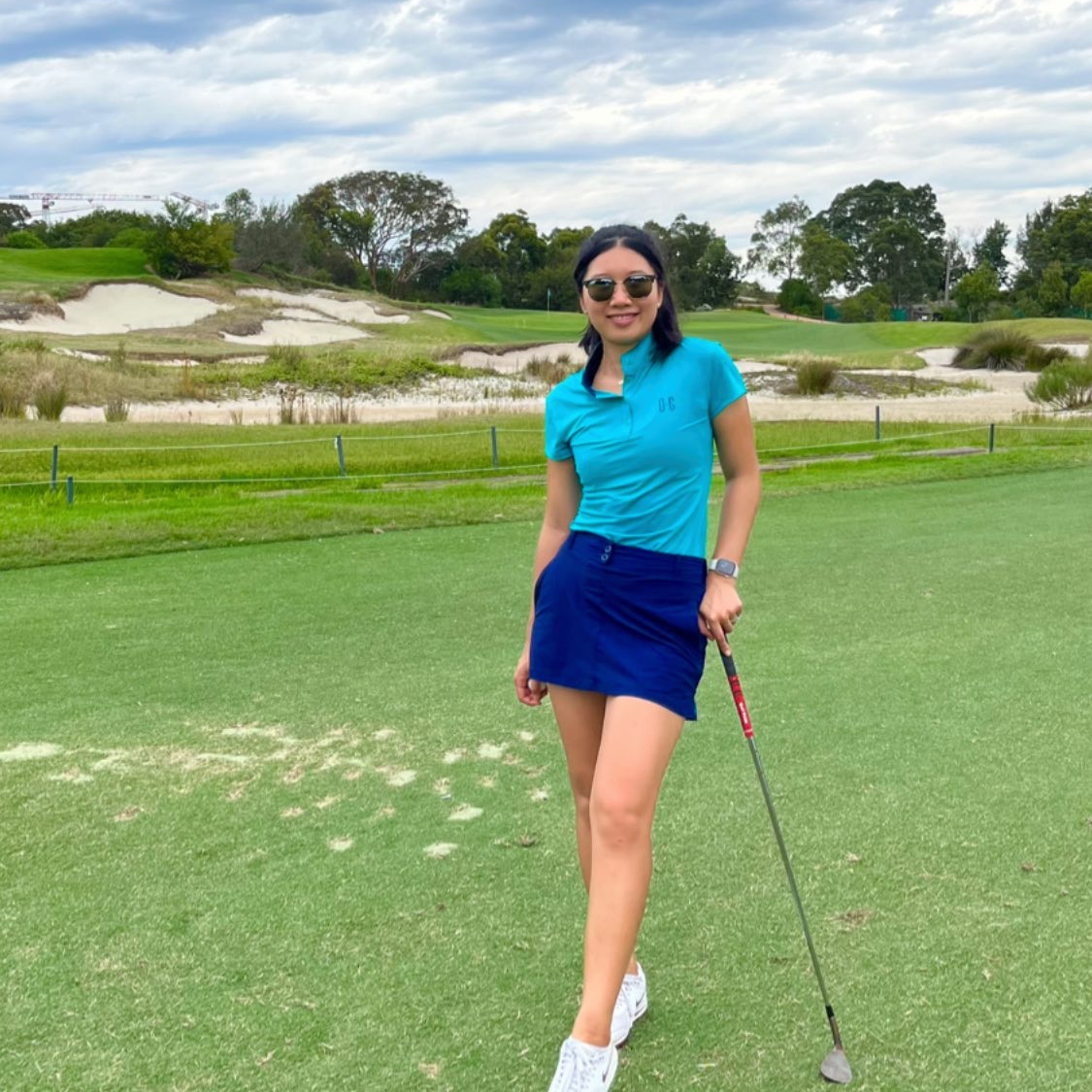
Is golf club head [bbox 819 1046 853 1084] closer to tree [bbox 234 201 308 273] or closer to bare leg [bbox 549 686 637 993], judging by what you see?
bare leg [bbox 549 686 637 993]

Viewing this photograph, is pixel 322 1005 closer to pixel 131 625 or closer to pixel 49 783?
pixel 49 783

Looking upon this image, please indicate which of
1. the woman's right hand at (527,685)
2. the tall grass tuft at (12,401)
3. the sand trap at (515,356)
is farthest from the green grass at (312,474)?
the sand trap at (515,356)

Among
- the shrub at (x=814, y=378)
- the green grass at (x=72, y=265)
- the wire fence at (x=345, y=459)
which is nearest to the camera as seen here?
the wire fence at (x=345, y=459)

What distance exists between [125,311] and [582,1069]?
202 feet

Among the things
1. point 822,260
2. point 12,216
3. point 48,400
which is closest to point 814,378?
point 48,400

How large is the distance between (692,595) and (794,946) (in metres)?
1.17

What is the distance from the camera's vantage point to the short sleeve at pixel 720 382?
316 cm

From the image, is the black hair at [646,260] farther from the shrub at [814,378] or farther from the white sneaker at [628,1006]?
the shrub at [814,378]

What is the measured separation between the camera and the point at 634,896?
308 centimetres

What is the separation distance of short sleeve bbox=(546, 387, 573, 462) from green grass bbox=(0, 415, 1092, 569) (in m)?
9.18

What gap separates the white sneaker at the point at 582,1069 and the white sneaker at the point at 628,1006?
186mm

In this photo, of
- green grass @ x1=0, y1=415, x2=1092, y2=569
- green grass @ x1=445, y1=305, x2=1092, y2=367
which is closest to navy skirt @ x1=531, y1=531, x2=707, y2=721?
green grass @ x1=0, y1=415, x2=1092, y2=569

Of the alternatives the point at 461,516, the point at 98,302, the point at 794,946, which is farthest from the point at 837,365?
the point at 794,946

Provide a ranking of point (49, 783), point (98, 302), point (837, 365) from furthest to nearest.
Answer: point (98, 302) < point (837, 365) < point (49, 783)
